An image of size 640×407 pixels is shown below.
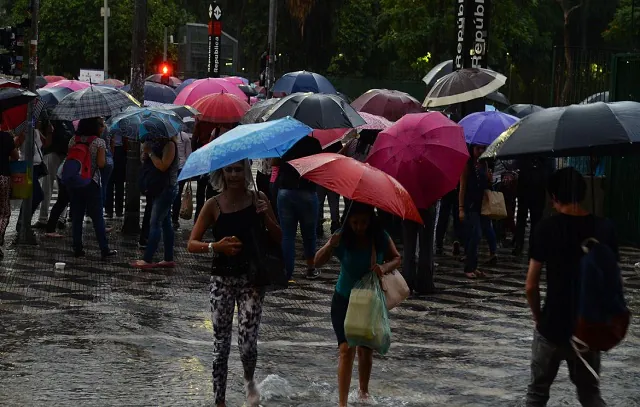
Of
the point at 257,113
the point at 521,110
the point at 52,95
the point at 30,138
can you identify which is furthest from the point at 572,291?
the point at 521,110

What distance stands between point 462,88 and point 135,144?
515cm

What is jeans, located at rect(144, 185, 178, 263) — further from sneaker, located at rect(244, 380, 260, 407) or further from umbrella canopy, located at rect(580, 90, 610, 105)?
umbrella canopy, located at rect(580, 90, 610, 105)

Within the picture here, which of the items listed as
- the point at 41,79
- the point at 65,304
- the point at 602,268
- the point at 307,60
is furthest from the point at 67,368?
the point at 307,60

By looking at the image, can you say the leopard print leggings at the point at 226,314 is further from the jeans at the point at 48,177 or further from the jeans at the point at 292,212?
the jeans at the point at 48,177

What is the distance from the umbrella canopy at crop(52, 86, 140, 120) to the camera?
15719 millimetres

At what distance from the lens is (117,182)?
20.3 metres

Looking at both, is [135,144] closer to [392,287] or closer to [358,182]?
[392,287]

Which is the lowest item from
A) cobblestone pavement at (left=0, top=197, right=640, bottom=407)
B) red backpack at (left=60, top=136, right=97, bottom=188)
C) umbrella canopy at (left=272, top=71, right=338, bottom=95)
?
cobblestone pavement at (left=0, top=197, right=640, bottom=407)

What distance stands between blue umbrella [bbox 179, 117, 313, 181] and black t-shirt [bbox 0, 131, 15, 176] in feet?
23.2

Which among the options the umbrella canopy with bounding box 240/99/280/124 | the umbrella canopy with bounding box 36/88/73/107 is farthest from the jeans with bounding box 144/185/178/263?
the umbrella canopy with bounding box 36/88/73/107

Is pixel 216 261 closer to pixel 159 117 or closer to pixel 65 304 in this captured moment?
pixel 65 304

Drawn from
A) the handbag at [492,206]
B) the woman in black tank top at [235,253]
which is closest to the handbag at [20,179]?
the handbag at [492,206]

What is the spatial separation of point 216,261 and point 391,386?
1827mm

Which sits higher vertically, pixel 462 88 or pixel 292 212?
pixel 462 88
